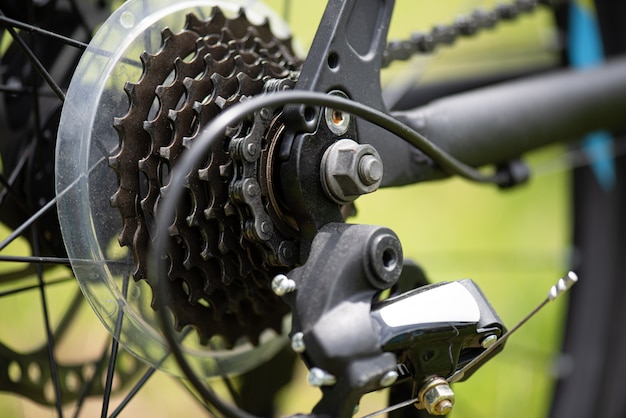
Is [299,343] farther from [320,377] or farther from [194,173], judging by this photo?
[194,173]

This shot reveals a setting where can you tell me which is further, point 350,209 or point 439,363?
point 350,209

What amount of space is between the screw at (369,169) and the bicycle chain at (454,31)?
0.85 feet

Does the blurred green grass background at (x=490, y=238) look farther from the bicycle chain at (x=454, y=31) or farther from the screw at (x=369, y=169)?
the screw at (x=369, y=169)

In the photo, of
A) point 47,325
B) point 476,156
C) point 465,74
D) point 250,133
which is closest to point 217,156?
point 250,133

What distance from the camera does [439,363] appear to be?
634mm

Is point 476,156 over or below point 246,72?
below

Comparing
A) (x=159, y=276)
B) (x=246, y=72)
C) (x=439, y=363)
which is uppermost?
(x=246, y=72)

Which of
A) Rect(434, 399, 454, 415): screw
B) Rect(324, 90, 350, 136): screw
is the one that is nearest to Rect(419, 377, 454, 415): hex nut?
Rect(434, 399, 454, 415): screw

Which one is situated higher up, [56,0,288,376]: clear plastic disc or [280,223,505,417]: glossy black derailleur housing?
[56,0,288,376]: clear plastic disc

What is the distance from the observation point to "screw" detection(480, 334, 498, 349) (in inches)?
25.8

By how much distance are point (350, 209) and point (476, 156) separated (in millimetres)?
234

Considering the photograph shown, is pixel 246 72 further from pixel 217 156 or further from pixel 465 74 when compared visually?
pixel 465 74

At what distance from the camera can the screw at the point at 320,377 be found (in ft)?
1.86

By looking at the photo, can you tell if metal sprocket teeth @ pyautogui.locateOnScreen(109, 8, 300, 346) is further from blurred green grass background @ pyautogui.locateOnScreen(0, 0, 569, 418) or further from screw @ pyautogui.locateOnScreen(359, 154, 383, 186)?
blurred green grass background @ pyautogui.locateOnScreen(0, 0, 569, 418)
